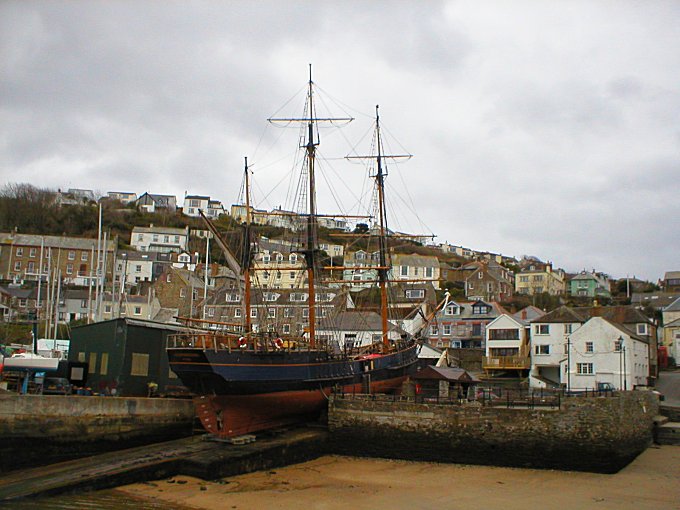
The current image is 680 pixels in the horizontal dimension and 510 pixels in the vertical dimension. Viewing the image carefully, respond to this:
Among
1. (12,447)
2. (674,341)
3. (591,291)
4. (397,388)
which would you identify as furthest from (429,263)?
(12,447)

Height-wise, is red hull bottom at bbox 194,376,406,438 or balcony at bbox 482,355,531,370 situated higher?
balcony at bbox 482,355,531,370

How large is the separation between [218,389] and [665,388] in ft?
112

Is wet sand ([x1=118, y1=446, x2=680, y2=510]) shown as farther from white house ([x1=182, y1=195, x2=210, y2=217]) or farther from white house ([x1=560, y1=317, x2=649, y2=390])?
white house ([x1=182, y1=195, x2=210, y2=217])

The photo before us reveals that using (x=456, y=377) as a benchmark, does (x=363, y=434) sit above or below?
below

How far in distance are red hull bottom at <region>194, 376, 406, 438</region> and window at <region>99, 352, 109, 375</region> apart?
4997 mm

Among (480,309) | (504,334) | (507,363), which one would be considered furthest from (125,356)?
(480,309)

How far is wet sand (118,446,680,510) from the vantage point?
19.1 meters

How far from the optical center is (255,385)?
26.8m

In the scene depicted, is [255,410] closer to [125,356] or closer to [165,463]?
[165,463]

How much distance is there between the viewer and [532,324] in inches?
1843

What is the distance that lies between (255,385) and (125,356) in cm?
615

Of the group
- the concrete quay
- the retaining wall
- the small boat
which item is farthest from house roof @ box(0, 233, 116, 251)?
the concrete quay

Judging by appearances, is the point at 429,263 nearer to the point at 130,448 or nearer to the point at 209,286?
the point at 209,286

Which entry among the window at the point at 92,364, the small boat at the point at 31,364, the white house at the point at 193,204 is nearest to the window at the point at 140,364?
the window at the point at 92,364
